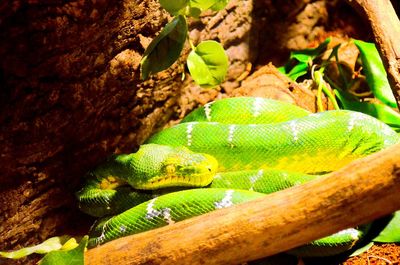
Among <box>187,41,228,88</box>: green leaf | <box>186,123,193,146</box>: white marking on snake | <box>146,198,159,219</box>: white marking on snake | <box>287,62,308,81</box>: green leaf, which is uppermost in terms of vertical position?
<box>187,41,228,88</box>: green leaf

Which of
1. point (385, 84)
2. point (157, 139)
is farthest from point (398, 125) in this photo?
point (157, 139)

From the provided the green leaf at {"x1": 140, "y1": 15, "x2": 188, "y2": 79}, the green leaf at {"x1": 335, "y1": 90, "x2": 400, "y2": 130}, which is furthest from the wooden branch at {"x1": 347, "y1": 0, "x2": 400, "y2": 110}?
the green leaf at {"x1": 140, "y1": 15, "x2": 188, "y2": 79}

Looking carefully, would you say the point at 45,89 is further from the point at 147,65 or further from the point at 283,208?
the point at 283,208

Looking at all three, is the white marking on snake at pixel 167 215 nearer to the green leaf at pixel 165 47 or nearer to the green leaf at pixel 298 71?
the green leaf at pixel 165 47

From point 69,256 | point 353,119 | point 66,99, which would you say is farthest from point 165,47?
point 353,119

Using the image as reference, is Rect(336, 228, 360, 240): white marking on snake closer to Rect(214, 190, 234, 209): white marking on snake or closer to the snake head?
Rect(214, 190, 234, 209): white marking on snake

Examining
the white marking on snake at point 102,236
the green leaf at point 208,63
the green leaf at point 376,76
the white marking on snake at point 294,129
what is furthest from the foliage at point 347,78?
the white marking on snake at point 102,236
